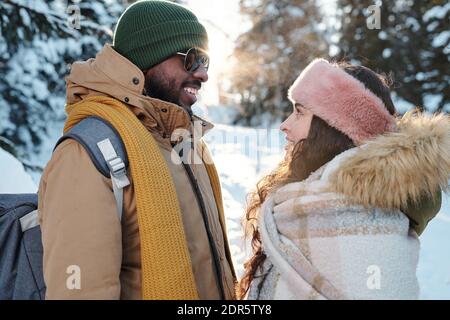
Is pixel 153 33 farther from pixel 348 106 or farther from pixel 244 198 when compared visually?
pixel 244 198

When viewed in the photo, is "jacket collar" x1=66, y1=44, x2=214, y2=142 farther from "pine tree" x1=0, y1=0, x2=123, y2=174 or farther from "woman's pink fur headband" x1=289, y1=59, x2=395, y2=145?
"pine tree" x1=0, y1=0, x2=123, y2=174

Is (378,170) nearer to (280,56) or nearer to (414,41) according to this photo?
(414,41)

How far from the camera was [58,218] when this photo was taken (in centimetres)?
185

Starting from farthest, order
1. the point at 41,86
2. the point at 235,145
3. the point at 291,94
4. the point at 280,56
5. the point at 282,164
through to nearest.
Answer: the point at 280,56, the point at 235,145, the point at 41,86, the point at 282,164, the point at 291,94

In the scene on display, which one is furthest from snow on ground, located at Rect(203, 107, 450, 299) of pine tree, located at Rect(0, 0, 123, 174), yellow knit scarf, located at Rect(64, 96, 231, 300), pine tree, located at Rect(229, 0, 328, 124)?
pine tree, located at Rect(0, 0, 123, 174)

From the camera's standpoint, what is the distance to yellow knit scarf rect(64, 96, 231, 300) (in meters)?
1.96

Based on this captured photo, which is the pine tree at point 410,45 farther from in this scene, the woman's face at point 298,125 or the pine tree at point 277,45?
the woman's face at point 298,125

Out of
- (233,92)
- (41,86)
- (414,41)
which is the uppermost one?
(41,86)

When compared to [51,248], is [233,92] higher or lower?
lower

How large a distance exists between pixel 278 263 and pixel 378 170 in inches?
22.9

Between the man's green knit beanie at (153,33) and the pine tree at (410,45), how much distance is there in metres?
14.1

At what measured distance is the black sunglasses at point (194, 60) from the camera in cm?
253

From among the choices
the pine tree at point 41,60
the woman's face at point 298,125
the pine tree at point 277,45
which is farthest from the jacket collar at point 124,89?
the pine tree at point 277,45

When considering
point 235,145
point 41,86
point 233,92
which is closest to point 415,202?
point 41,86
